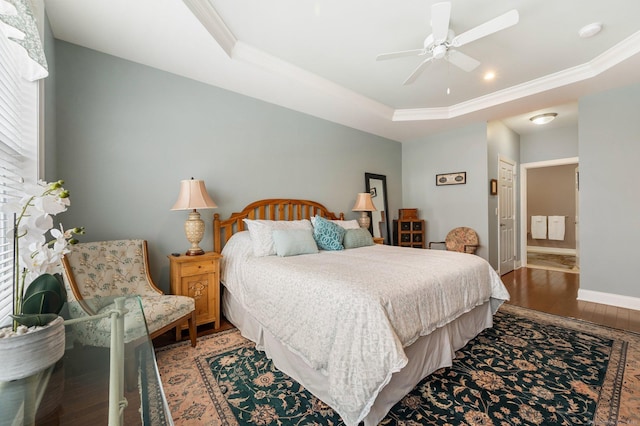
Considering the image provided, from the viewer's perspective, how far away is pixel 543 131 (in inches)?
207

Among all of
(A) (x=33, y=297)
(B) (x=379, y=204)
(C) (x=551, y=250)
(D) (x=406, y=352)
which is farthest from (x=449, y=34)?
(C) (x=551, y=250)

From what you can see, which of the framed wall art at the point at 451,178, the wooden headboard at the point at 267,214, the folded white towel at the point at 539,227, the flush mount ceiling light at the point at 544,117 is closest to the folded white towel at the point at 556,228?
the folded white towel at the point at 539,227

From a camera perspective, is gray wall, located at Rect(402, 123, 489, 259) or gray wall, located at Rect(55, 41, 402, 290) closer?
gray wall, located at Rect(55, 41, 402, 290)

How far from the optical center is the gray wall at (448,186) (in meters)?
4.31

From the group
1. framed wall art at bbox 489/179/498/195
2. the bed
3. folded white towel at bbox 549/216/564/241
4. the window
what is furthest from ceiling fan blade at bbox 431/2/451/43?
folded white towel at bbox 549/216/564/241

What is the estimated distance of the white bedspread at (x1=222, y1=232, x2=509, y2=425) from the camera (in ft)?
4.40

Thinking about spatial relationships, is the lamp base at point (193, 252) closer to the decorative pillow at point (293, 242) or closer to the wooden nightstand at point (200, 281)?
the wooden nightstand at point (200, 281)

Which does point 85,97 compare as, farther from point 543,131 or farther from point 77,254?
point 543,131

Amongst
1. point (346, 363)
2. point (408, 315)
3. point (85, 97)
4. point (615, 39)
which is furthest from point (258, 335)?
point (615, 39)

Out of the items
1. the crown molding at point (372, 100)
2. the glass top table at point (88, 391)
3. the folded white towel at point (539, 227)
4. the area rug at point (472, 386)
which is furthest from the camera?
the folded white towel at point (539, 227)

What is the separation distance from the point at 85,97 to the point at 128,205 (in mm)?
979

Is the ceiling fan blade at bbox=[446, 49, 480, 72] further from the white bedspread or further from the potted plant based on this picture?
the potted plant

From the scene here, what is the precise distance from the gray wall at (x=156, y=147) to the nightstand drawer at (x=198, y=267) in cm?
A: 43

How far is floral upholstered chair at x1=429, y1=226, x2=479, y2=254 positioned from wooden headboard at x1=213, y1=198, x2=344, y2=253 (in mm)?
1957
